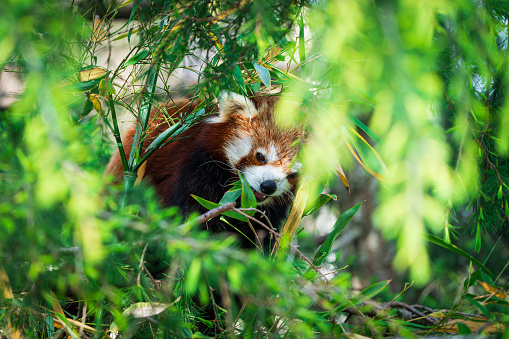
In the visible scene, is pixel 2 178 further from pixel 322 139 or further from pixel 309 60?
pixel 309 60

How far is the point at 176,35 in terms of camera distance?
1.13m

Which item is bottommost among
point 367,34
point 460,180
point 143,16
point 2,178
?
point 460,180

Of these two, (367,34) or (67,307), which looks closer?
(367,34)

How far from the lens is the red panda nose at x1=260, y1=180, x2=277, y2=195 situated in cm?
213

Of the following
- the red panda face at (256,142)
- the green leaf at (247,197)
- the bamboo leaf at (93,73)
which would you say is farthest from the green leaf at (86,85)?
the red panda face at (256,142)

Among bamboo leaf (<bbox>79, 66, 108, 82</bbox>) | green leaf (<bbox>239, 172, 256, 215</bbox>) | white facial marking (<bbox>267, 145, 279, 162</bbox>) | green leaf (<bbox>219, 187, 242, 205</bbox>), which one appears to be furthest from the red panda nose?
bamboo leaf (<bbox>79, 66, 108, 82</bbox>)

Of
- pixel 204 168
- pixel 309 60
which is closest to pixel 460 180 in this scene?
pixel 309 60

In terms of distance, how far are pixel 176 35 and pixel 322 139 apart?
65 centimetres

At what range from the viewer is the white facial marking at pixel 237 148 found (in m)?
2.28

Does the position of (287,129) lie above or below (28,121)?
below

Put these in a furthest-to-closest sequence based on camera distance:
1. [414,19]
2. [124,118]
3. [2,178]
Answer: [124,118] → [2,178] → [414,19]

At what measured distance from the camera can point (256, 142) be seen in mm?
2268

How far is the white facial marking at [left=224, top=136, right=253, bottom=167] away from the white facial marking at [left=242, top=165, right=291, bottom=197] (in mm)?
101

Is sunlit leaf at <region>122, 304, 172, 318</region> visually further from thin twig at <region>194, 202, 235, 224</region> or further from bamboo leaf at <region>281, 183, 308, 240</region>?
bamboo leaf at <region>281, 183, 308, 240</region>
